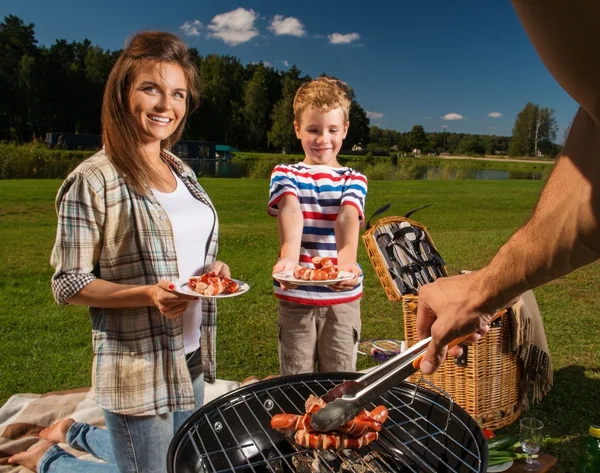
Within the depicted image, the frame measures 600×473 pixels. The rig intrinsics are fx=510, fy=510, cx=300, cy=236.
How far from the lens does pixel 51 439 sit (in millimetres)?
3271

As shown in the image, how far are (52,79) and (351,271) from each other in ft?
209

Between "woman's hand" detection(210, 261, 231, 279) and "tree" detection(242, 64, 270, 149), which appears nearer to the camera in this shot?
"woman's hand" detection(210, 261, 231, 279)

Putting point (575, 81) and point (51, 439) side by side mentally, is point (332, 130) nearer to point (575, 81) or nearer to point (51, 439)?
point (575, 81)

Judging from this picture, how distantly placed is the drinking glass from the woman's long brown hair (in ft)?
8.01

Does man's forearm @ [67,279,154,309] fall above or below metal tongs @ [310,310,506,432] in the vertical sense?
above

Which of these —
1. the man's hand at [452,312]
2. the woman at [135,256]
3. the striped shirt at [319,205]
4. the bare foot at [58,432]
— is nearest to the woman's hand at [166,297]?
the woman at [135,256]

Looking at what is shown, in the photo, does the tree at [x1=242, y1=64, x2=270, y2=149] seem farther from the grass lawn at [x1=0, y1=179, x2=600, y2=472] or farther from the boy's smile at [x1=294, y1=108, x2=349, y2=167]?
the boy's smile at [x1=294, y1=108, x2=349, y2=167]

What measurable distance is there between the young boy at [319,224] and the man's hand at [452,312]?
4.54 feet

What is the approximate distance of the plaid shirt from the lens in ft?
6.58

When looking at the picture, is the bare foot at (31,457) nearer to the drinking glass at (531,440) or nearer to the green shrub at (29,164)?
the drinking glass at (531,440)

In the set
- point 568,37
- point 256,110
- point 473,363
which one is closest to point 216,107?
point 256,110

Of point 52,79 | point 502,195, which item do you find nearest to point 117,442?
point 502,195

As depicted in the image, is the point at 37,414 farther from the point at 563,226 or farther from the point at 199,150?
the point at 199,150

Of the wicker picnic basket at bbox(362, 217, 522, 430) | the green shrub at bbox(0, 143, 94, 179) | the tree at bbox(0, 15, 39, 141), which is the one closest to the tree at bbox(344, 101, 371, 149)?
the tree at bbox(0, 15, 39, 141)
